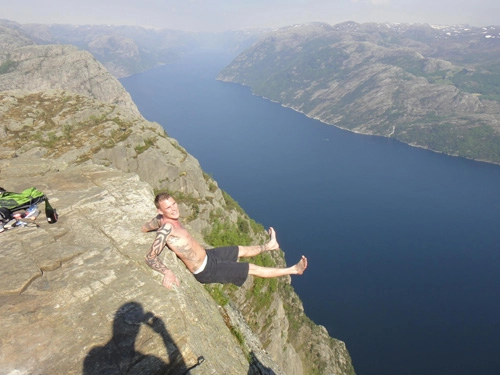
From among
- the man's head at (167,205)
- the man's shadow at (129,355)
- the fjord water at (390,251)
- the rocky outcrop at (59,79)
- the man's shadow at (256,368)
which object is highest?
the man's head at (167,205)

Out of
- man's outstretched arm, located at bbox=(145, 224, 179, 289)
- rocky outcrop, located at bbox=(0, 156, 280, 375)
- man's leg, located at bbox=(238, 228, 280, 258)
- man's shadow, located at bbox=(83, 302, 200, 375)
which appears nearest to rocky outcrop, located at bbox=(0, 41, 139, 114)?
rocky outcrop, located at bbox=(0, 156, 280, 375)

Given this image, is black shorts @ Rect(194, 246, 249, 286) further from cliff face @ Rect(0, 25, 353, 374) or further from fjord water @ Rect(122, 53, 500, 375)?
fjord water @ Rect(122, 53, 500, 375)

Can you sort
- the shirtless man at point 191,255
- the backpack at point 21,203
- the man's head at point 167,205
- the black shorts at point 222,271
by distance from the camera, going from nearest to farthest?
the shirtless man at point 191,255 < the man's head at point 167,205 < the black shorts at point 222,271 < the backpack at point 21,203

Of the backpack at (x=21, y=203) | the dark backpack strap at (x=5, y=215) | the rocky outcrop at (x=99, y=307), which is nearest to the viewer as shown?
the rocky outcrop at (x=99, y=307)

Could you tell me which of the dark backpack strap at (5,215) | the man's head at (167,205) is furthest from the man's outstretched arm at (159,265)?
the dark backpack strap at (5,215)

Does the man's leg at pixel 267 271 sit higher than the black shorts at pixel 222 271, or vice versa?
the black shorts at pixel 222 271

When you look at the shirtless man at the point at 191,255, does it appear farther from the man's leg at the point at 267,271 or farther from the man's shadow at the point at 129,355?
the man's shadow at the point at 129,355

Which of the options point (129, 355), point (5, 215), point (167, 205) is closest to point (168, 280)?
point (129, 355)

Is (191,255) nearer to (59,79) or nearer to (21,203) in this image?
(21,203)

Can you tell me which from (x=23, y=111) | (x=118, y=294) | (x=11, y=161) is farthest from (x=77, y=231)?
(x=23, y=111)
